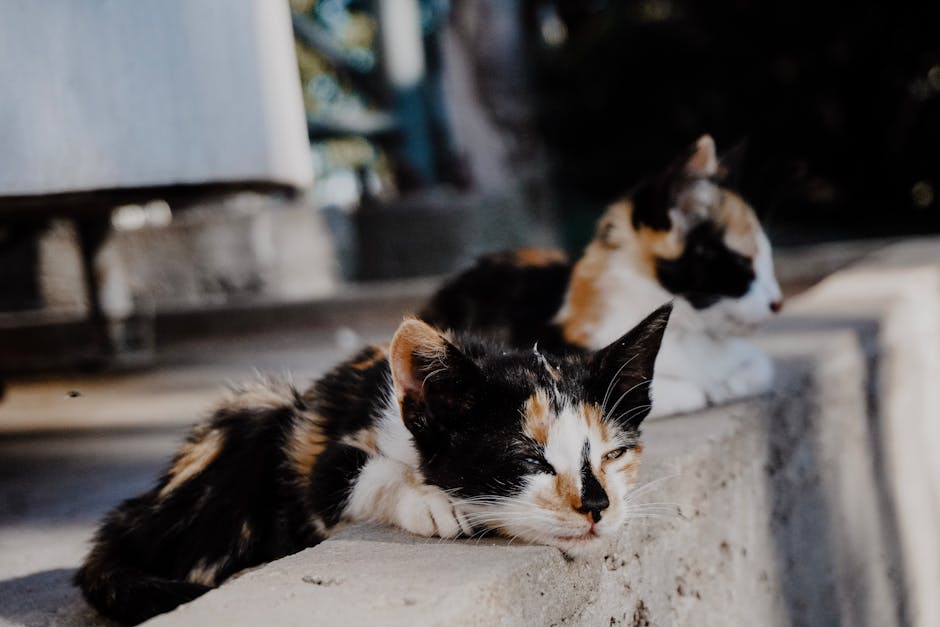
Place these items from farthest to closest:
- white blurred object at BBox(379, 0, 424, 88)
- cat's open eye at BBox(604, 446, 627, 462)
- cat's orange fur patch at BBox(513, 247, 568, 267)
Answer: white blurred object at BBox(379, 0, 424, 88), cat's orange fur patch at BBox(513, 247, 568, 267), cat's open eye at BBox(604, 446, 627, 462)

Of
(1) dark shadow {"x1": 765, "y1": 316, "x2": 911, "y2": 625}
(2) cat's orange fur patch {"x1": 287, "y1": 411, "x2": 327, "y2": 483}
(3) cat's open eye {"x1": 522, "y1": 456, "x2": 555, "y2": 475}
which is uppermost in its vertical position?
(3) cat's open eye {"x1": 522, "y1": 456, "x2": 555, "y2": 475}

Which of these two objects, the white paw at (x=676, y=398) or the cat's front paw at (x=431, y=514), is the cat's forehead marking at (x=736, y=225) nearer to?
the white paw at (x=676, y=398)

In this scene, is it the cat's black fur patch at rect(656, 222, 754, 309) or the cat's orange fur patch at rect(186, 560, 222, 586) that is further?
the cat's black fur patch at rect(656, 222, 754, 309)

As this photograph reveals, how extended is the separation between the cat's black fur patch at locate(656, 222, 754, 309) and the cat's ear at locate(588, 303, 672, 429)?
2.51ft

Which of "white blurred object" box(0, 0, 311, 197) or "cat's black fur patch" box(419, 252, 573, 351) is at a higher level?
"white blurred object" box(0, 0, 311, 197)

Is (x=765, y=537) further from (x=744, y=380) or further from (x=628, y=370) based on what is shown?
(x=628, y=370)

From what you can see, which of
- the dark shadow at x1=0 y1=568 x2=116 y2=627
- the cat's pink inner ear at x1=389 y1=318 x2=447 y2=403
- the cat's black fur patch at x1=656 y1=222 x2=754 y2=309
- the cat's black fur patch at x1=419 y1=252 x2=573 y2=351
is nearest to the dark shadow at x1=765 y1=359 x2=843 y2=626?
the cat's black fur patch at x1=656 y1=222 x2=754 y2=309

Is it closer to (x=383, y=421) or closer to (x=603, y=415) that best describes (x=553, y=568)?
(x=603, y=415)

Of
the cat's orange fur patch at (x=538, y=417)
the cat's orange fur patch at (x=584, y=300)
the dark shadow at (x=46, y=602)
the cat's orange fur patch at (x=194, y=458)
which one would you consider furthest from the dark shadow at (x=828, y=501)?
the dark shadow at (x=46, y=602)

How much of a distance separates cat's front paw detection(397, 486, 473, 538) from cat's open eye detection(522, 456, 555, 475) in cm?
16

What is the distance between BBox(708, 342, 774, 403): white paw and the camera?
2334 mm

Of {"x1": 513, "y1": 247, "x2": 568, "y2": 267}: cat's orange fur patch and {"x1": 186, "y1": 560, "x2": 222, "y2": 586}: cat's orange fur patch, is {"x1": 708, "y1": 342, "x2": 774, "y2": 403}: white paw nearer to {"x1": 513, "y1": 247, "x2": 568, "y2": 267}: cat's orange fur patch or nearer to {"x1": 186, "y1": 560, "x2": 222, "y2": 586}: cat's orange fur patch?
{"x1": 513, "y1": 247, "x2": 568, "y2": 267}: cat's orange fur patch

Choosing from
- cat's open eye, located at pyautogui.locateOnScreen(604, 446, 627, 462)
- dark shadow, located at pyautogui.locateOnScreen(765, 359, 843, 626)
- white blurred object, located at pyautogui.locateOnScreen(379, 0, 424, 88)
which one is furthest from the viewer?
white blurred object, located at pyautogui.locateOnScreen(379, 0, 424, 88)

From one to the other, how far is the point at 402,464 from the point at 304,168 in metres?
1.63
